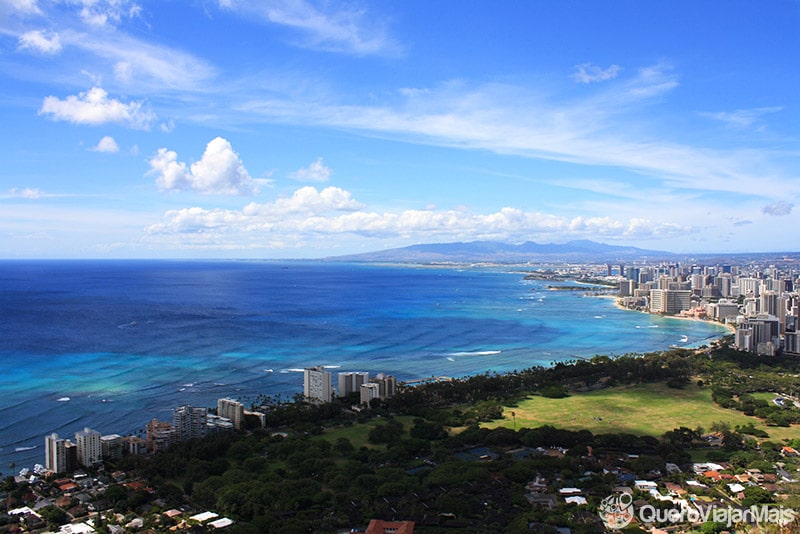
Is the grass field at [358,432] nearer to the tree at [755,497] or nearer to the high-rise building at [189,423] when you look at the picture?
the high-rise building at [189,423]

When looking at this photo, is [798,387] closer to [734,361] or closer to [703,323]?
[734,361]

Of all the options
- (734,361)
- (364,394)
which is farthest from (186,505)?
(734,361)

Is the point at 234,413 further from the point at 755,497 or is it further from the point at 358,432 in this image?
the point at 755,497

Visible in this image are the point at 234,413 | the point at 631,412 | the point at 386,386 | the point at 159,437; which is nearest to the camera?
the point at 159,437

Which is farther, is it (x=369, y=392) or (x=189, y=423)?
(x=369, y=392)
